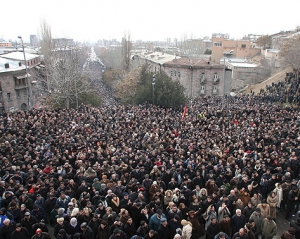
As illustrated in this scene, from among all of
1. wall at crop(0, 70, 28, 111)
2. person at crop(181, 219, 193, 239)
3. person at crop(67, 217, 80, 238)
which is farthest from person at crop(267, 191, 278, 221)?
wall at crop(0, 70, 28, 111)

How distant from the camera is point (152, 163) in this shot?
11703 mm

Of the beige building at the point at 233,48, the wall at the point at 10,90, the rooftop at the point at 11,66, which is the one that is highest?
the beige building at the point at 233,48

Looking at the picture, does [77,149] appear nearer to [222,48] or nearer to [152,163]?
[152,163]

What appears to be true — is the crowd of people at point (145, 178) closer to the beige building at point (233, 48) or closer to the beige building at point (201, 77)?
the beige building at point (201, 77)

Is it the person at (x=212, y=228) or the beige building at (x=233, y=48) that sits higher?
the beige building at (x=233, y=48)

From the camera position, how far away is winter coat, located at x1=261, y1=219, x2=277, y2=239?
6887 millimetres

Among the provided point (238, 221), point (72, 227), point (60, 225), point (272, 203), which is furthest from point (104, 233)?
point (272, 203)

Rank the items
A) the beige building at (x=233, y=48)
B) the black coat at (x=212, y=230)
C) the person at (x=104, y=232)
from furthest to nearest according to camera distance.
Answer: the beige building at (x=233, y=48) < the black coat at (x=212, y=230) < the person at (x=104, y=232)

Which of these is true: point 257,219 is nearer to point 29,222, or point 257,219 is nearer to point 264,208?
point 264,208

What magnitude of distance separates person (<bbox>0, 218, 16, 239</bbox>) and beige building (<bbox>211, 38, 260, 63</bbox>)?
2495 inches

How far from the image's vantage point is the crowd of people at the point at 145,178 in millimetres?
6922

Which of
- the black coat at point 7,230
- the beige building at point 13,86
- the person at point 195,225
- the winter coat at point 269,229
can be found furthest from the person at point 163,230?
the beige building at point 13,86

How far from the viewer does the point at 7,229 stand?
655 centimetres

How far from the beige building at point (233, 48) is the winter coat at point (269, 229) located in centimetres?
6151
